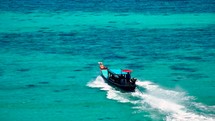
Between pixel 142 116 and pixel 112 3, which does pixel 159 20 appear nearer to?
pixel 112 3

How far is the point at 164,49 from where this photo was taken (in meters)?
70.0

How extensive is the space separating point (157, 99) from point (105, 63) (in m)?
16.8

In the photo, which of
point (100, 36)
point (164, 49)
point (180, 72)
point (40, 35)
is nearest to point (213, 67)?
point (180, 72)

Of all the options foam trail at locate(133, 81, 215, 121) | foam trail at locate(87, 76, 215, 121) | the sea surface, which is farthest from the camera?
the sea surface

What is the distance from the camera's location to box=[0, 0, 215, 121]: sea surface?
44.6 meters

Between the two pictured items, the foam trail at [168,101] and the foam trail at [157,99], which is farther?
the foam trail at [157,99]

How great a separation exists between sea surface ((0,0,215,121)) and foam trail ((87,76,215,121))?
0.29ft

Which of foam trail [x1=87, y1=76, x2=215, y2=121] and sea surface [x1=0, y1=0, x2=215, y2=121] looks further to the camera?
sea surface [x1=0, y1=0, x2=215, y2=121]

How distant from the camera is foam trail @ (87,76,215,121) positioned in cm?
4162

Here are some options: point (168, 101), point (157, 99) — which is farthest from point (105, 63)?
point (168, 101)

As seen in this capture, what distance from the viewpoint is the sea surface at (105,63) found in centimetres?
4459

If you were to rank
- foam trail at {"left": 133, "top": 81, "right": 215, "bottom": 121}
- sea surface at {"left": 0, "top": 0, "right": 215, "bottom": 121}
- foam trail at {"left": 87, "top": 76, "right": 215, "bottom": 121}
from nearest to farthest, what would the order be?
foam trail at {"left": 133, "top": 81, "right": 215, "bottom": 121} → foam trail at {"left": 87, "top": 76, "right": 215, "bottom": 121} → sea surface at {"left": 0, "top": 0, "right": 215, "bottom": 121}

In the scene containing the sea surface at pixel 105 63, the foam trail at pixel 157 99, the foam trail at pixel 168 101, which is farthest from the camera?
the sea surface at pixel 105 63

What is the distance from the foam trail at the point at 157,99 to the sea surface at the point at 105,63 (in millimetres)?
89
